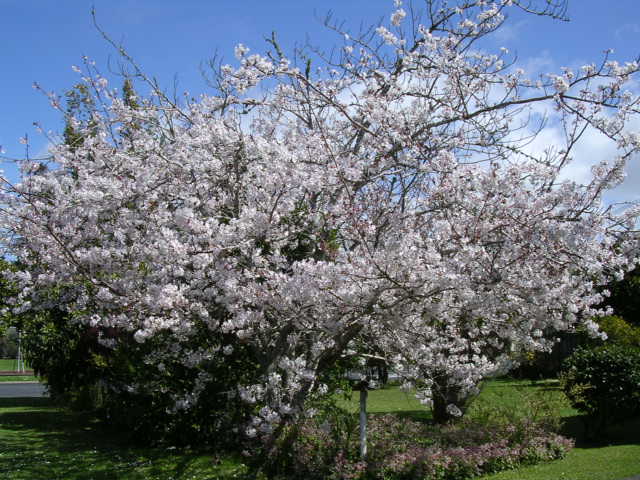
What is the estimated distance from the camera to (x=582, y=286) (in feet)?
20.2

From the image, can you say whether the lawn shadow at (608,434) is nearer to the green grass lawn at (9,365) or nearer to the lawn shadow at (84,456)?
the lawn shadow at (84,456)

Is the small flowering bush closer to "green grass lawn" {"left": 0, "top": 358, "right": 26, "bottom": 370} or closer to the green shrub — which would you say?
the green shrub

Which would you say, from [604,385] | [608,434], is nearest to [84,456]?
[604,385]

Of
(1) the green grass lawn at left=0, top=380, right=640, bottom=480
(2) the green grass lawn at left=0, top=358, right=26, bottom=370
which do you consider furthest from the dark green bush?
(2) the green grass lawn at left=0, top=358, right=26, bottom=370

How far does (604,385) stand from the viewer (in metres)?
9.60

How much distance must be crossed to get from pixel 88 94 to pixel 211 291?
4101 mm

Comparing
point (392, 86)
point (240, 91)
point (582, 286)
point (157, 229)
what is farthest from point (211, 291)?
point (582, 286)

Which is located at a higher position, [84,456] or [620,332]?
[620,332]

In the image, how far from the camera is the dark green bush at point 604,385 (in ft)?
31.1

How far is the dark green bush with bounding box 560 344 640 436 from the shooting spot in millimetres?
9477

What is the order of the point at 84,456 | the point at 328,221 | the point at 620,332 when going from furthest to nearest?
the point at 620,332, the point at 84,456, the point at 328,221

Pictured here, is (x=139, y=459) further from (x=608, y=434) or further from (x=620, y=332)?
(x=620, y=332)

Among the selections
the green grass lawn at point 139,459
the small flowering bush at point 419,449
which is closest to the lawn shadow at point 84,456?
the green grass lawn at point 139,459

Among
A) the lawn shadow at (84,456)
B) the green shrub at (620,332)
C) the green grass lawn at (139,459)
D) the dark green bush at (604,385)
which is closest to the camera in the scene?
the green grass lawn at (139,459)
